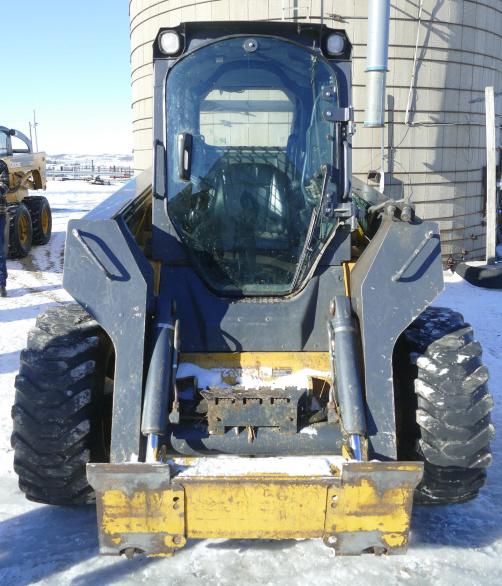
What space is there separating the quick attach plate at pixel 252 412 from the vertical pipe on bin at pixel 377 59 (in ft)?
25.2

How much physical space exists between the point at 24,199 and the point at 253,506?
12.5 m

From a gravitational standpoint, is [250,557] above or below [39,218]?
below

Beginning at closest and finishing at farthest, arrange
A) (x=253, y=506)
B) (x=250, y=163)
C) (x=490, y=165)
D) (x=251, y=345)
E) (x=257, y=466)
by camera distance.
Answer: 1. (x=253, y=506)
2. (x=257, y=466)
3. (x=251, y=345)
4. (x=250, y=163)
5. (x=490, y=165)

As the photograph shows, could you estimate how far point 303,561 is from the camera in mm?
2959

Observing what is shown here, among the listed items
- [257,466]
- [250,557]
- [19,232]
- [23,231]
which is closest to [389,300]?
[257,466]

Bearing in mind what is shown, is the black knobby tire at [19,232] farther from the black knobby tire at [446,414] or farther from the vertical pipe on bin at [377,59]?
the black knobby tire at [446,414]

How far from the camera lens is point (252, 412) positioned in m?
2.97

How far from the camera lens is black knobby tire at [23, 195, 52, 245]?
42.9 ft

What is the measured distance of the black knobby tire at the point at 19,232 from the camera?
1143 cm

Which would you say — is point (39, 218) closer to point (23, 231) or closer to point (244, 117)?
point (23, 231)

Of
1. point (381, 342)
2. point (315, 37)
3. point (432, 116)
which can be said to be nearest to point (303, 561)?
point (381, 342)

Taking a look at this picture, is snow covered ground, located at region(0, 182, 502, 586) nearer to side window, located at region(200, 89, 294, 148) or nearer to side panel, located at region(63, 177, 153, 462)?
side panel, located at region(63, 177, 153, 462)

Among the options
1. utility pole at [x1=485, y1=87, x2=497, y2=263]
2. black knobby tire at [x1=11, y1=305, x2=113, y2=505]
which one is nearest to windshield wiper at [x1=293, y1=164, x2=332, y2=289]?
black knobby tire at [x1=11, y1=305, x2=113, y2=505]

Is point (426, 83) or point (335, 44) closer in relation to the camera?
point (335, 44)
